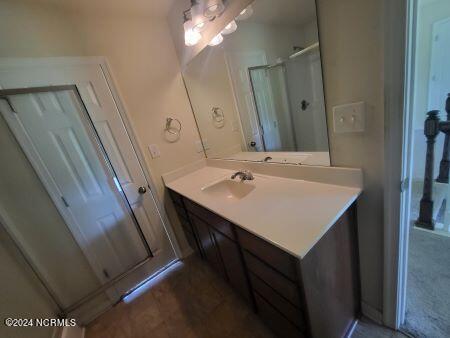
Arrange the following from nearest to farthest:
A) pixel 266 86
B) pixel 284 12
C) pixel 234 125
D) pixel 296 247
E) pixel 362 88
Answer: pixel 296 247 < pixel 362 88 < pixel 284 12 < pixel 266 86 < pixel 234 125

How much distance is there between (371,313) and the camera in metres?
1.18

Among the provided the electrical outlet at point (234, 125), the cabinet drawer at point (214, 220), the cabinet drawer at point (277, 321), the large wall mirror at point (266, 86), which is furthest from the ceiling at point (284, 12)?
the cabinet drawer at point (277, 321)

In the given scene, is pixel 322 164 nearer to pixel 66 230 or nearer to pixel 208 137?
pixel 208 137

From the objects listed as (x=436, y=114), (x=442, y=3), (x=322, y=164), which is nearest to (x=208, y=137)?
(x=322, y=164)

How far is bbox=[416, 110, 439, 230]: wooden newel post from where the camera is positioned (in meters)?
1.55

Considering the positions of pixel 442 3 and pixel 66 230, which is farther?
pixel 442 3

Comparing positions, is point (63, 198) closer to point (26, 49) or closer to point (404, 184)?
point (26, 49)

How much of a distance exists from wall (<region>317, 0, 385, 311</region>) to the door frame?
0.03 meters

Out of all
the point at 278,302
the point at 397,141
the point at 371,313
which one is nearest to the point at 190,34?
the point at 397,141

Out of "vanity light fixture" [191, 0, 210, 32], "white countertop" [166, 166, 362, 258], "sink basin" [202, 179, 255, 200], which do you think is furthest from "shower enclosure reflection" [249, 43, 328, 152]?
"vanity light fixture" [191, 0, 210, 32]

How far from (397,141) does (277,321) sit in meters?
1.07

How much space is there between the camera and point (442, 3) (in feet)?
7.00

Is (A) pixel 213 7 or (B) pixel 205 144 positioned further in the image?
(B) pixel 205 144

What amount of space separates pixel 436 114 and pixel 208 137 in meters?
1.95
